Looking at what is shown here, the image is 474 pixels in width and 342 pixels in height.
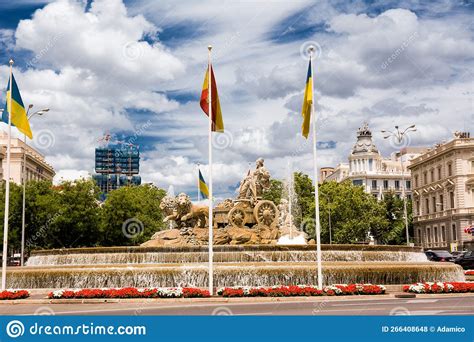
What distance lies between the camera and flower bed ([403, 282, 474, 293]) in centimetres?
2295

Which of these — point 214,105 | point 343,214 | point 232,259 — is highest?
point 214,105

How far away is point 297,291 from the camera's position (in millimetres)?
21672

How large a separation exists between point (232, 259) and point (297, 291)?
6643mm

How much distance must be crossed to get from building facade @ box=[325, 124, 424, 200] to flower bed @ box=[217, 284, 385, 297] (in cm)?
10984

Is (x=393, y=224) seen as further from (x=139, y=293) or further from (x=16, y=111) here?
(x=139, y=293)

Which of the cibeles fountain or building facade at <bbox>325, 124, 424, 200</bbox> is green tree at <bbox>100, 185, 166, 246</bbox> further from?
building facade at <bbox>325, 124, 424, 200</bbox>

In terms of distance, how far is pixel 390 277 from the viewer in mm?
24922

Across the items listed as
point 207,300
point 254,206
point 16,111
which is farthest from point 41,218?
point 207,300

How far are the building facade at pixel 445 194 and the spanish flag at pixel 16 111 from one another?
59.4 meters

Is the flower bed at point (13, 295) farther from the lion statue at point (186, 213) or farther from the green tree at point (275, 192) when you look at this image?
the green tree at point (275, 192)

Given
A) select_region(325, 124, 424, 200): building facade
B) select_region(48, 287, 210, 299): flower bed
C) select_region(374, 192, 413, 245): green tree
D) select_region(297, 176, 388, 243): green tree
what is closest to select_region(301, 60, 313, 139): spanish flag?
select_region(48, 287, 210, 299): flower bed

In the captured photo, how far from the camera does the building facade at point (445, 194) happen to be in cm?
8219
